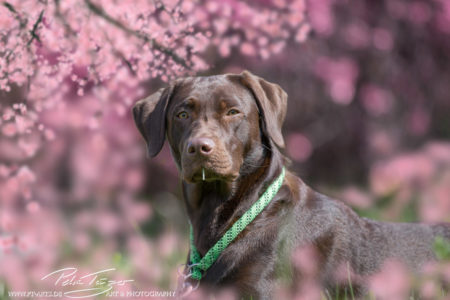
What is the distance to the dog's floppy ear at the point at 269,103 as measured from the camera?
3.41 metres

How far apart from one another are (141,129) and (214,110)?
626 mm

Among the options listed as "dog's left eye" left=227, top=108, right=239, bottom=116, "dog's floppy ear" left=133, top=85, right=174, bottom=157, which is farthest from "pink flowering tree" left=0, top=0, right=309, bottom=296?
"dog's left eye" left=227, top=108, right=239, bottom=116

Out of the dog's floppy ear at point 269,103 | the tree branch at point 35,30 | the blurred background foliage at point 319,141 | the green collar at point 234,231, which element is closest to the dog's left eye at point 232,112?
the dog's floppy ear at point 269,103

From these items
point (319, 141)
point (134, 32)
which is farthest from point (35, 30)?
point (319, 141)

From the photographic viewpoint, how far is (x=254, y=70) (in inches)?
246

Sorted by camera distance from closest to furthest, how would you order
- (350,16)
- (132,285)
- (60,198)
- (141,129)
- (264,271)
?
(264,271)
(141,129)
(132,285)
(350,16)
(60,198)

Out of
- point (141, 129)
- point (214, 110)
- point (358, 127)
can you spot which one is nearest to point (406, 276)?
point (214, 110)

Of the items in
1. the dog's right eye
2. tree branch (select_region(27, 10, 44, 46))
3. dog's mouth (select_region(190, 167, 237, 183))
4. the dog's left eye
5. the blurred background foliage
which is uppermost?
tree branch (select_region(27, 10, 44, 46))

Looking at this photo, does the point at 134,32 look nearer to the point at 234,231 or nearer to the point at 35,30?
the point at 35,30

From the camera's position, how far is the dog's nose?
3.16 meters

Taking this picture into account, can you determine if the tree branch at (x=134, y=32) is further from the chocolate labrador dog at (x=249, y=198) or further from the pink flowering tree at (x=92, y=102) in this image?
the chocolate labrador dog at (x=249, y=198)

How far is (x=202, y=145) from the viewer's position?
10.4ft

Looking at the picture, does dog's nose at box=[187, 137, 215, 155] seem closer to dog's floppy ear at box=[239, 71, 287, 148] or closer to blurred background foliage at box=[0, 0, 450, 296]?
dog's floppy ear at box=[239, 71, 287, 148]

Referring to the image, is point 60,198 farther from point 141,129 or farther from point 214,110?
point 214,110
